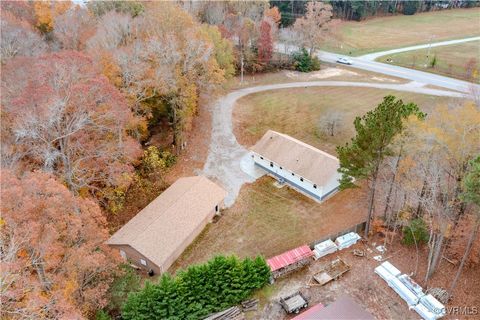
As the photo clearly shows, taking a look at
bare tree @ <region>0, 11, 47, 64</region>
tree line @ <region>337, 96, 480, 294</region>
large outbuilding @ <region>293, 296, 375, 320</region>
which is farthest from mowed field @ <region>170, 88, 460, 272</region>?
bare tree @ <region>0, 11, 47, 64</region>

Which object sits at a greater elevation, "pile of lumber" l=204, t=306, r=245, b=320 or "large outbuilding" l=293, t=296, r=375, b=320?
"large outbuilding" l=293, t=296, r=375, b=320

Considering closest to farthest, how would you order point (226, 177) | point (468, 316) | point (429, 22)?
point (468, 316)
point (226, 177)
point (429, 22)

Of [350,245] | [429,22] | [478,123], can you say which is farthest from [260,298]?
[429,22]

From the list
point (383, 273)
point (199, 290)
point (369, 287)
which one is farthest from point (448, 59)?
point (199, 290)

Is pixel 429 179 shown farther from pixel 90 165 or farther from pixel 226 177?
pixel 90 165

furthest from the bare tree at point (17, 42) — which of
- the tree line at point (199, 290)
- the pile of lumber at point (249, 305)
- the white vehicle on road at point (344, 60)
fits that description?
the white vehicle on road at point (344, 60)

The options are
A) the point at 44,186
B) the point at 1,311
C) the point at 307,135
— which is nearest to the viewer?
the point at 1,311

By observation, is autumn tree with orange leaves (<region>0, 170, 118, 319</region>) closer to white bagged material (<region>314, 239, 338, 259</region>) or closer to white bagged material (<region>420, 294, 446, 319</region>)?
white bagged material (<region>314, 239, 338, 259</region>)
